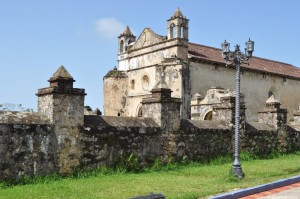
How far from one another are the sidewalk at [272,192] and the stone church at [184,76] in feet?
54.8

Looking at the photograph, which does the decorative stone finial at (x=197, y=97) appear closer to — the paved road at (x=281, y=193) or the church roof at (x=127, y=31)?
the church roof at (x=127, y=31)

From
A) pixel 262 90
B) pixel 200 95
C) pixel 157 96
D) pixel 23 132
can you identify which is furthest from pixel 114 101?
pixel 23 132

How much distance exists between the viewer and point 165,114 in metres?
13.2

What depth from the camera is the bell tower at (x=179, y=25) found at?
3097 cm

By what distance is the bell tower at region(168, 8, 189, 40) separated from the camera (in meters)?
31.0

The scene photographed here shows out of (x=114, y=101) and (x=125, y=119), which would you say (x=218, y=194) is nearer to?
(x=125, y=119)

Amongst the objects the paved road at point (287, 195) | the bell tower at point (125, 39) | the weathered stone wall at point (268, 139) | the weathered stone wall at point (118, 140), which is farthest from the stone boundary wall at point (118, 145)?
the bell tower at point (125, 39)

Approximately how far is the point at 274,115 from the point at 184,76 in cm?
1188

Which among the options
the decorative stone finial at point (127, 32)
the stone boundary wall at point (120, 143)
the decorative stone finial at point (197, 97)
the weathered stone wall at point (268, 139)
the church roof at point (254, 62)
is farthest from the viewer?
the decorative stone finial at point (127, 32)

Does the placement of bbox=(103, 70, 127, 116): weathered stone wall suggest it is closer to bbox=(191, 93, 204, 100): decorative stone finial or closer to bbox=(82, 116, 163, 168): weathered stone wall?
bbox=(191, 93, 204, 100): decorative stone finial

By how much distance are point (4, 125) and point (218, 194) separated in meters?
5.28

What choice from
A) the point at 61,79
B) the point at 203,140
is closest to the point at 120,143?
the point at 61,79

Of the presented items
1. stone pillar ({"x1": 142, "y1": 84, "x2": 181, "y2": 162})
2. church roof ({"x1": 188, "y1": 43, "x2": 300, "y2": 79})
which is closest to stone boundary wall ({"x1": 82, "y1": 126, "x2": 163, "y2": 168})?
stone pillar ({"x1": 142, "y1": 84, "x2": 181, "y2": 162})

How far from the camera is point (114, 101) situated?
34.4 m
